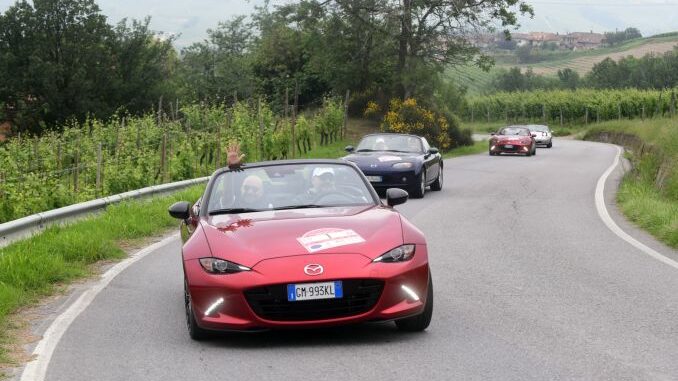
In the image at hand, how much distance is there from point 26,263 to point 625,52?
18699 centimetres

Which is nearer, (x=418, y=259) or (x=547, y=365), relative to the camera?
(x=547, y=365)

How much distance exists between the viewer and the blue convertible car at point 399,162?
835 inches

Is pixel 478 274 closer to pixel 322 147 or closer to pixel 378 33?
pixel 322 147

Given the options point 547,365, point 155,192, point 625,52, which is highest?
point 547,365

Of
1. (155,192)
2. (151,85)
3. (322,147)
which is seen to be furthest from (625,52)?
(155,192)

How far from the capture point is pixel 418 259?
7.31m

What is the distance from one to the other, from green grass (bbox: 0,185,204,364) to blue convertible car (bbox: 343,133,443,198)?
5757mm

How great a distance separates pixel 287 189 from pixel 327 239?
4.68ft

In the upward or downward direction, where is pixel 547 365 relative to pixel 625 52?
upward

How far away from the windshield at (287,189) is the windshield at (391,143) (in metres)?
13.8

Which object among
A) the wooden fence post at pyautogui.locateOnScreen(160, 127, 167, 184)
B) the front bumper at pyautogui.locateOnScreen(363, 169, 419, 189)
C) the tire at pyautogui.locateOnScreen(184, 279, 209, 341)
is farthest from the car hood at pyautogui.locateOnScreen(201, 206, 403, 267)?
the wooden fence post at pyautogui.locateOnScreen(160, 127, 167, 184)

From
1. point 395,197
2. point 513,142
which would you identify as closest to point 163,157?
point 395,197

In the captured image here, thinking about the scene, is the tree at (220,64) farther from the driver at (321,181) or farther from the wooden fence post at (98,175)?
the driver at (321,181)

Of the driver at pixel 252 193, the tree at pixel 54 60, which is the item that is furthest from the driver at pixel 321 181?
the tree at pixel 54 60
